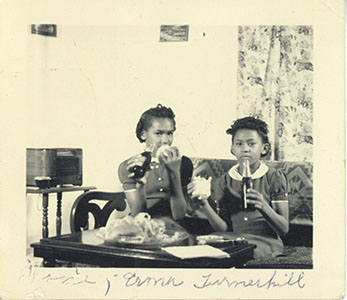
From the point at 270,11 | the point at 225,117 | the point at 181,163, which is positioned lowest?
the point at 181,163

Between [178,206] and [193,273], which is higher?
[178,206]

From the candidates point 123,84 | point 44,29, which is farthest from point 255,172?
point 44,29

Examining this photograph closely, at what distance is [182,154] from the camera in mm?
1668

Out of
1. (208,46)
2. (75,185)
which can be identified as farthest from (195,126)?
(75,185)

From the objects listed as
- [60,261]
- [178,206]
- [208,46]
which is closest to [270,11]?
[208,46]

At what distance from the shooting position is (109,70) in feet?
5.44

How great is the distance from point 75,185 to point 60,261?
0.19 meters

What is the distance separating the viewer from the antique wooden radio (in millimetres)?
1660

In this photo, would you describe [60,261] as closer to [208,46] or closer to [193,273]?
[193,273]

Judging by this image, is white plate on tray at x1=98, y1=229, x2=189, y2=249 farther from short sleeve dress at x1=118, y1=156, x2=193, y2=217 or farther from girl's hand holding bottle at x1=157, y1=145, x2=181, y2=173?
girl's hand holding bottle at x1=157, y1=145, x2=181, y2=173
